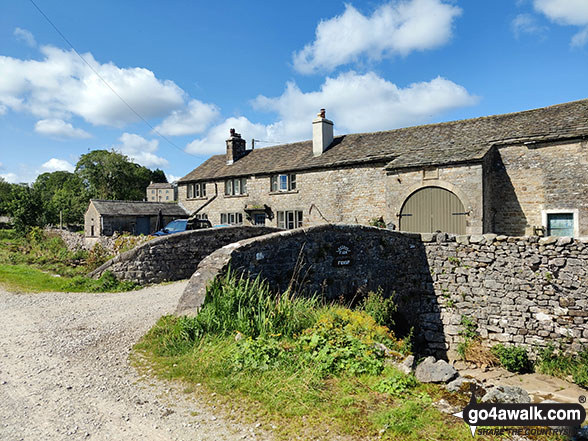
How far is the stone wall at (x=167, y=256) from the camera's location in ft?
37.5

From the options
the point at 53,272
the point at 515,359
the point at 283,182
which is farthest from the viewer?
A: the point at 283,182

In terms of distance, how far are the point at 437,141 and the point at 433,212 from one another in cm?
434

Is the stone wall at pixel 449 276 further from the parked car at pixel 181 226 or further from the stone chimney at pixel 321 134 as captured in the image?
the stone chimney at pixel 321 134

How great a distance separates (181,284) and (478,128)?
15.8m

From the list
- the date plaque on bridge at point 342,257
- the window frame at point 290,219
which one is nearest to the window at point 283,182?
the window frame at point 290,219

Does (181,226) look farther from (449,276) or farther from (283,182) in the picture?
(449,276)

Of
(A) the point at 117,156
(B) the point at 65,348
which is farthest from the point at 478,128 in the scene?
(A) the point at 117,156

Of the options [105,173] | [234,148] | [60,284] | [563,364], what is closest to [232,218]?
[234,148]

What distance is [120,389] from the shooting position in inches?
177

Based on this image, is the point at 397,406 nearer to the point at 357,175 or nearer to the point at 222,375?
the point at 222,375

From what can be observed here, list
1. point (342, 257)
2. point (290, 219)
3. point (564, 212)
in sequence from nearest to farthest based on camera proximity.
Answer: point (342, 257) < point (564, 212) < point (290, 219)

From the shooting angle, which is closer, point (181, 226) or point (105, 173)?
point (181, 226)

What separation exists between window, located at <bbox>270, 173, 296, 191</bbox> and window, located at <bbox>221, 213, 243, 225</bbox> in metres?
3.46

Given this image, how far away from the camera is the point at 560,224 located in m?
15.3
